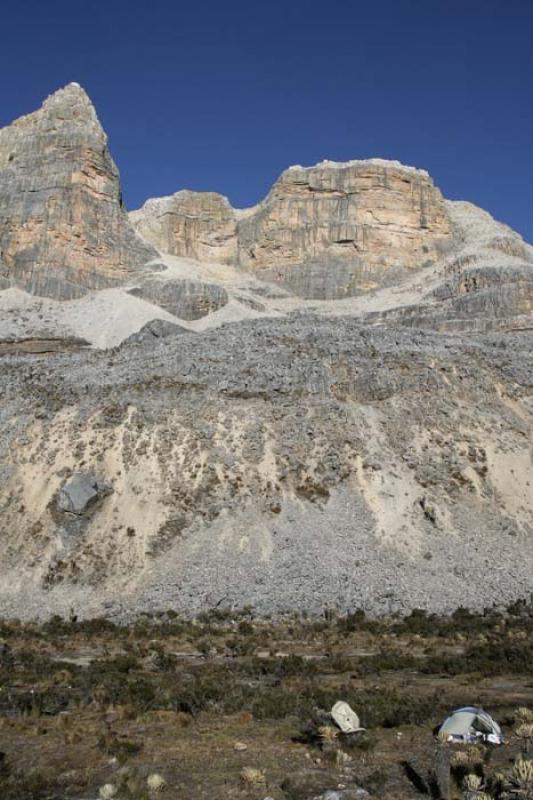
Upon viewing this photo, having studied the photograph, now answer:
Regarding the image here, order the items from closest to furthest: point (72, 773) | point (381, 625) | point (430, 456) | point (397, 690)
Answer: point (72, 773)
point (397, 690)
point (381, 625)
point (430, 456)

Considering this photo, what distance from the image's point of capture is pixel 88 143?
8731 cm

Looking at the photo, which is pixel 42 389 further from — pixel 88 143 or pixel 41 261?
pixel 88 143

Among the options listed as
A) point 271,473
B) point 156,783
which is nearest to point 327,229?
point 271,473

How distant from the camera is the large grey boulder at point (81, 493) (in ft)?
96.0

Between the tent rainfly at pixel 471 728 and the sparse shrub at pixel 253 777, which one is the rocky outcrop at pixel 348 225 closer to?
the tent rainfly at pixel 471 728

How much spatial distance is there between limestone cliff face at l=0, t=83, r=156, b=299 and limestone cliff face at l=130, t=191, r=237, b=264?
8175mm

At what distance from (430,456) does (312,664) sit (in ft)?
52.8

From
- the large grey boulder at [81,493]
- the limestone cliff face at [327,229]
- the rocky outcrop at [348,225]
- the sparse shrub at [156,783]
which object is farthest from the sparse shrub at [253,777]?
the rocky outcrop at [348,225]

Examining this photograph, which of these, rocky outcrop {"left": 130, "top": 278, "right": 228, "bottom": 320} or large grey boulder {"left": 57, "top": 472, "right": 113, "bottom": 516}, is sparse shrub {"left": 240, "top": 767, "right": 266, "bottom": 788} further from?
rocky outcrop {"left": 130, "top": 278, "right": 228, "bottom": 320}

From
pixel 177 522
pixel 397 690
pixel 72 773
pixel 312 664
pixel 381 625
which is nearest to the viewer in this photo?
pixel 72 773

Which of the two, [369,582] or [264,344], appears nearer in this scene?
[369,582]

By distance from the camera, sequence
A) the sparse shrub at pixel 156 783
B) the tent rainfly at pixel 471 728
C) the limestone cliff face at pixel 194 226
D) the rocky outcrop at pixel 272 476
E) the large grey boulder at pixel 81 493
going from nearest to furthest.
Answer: the sparse shrub at pixel 156 783
the tent rainfly at pixel 471 728
the rocky outcrop at pixel 272 476
the large grey boulder at pixel 81 493
the limestone cliff face at pixel 194 226

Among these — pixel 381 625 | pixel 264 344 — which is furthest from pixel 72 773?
pixel 264 344

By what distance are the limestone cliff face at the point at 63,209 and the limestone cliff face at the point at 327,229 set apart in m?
11.2
